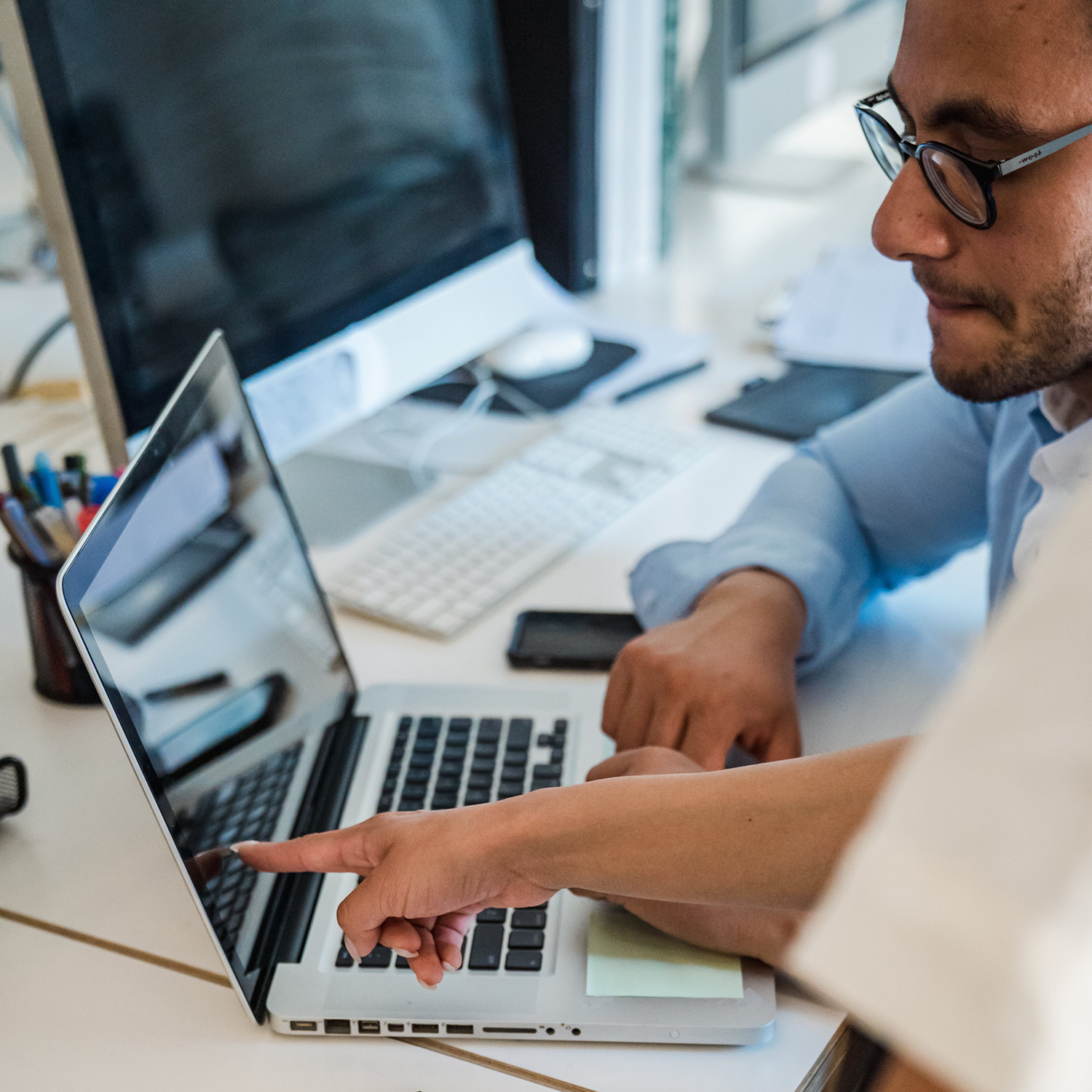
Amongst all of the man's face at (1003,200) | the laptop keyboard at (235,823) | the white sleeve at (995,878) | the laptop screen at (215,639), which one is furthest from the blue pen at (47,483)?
the white sleeve at (995,878)

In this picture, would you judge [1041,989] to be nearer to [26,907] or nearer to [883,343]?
[26,907]

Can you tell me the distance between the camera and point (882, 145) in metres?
0.83

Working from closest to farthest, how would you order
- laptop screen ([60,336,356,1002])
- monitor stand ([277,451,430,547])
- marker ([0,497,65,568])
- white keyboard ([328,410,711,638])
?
1. laptop screen ([60,336,356,1002])
2. marker ([0,497,65,568])
3. white keyboard ([328,410,711,638])
4. monitor stand ([277,451,430,547])

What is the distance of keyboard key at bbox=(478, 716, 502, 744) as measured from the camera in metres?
0.75

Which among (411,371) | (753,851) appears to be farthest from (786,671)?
(411,371)

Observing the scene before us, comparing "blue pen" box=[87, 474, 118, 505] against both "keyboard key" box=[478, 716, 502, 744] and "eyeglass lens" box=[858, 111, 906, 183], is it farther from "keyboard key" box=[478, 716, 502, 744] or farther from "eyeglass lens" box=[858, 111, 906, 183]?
"eyeglass lens" box=[858, 111, 906, 183]

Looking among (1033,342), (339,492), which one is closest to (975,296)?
(1033,342)

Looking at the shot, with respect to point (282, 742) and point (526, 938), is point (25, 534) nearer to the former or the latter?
point (282, 742)

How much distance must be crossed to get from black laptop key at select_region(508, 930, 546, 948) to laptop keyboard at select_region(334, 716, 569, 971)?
0.4 inches

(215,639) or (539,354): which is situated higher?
(215,639)

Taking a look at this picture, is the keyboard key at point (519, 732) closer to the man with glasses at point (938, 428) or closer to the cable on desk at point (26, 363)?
the man with glasses at point (938, 428)

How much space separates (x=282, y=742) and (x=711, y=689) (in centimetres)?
26

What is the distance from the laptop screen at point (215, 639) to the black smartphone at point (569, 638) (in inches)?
5.5

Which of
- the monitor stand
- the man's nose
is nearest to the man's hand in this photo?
the man's nose
